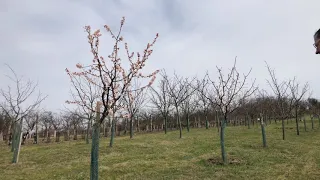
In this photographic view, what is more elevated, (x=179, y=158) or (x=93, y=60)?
(x=93, y=60)

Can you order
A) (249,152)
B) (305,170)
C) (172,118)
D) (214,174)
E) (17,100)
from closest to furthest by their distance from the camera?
(214,174), (305,170), (249,152), (17,100), (172,118)

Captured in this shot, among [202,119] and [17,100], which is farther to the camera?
[202,119]

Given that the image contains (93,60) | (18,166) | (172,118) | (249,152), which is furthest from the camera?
(172,118)

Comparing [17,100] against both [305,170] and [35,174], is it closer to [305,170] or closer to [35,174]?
[35,174]

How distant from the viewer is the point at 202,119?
191ft

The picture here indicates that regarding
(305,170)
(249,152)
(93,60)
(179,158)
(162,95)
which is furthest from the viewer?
(162,95)

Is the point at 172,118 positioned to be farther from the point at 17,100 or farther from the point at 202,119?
the point at 17,100

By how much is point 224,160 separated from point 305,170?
323cm

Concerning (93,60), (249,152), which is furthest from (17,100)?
(249,152)

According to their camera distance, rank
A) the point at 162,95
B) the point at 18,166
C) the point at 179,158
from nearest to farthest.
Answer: the point at 18,166 → the point at 179,158 → the point at 162,95

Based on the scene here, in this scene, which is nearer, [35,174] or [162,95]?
[35,174]

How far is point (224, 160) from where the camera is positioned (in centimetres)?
1089

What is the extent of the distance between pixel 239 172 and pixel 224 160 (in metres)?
1.47

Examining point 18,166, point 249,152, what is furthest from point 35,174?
point 249,152
